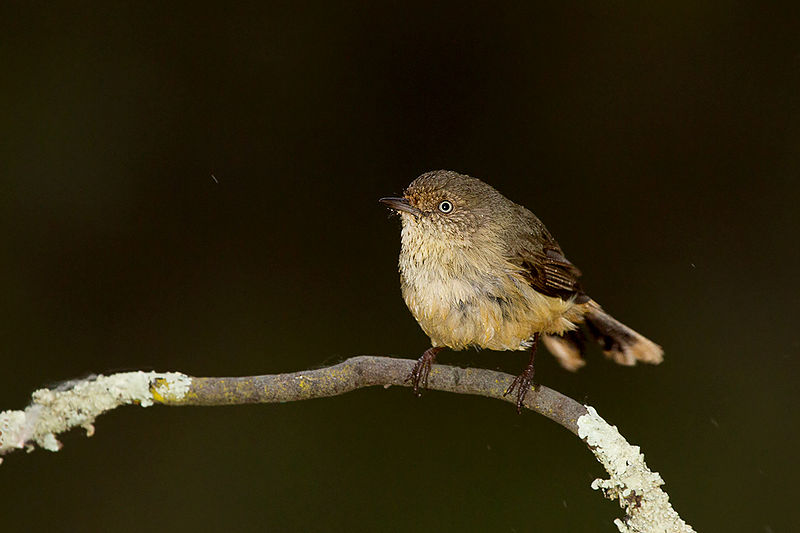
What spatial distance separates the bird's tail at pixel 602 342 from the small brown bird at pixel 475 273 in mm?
228

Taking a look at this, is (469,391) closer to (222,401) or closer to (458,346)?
(458,346)

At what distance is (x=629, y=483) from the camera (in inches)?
87.4

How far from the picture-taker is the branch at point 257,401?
2197 millimetres

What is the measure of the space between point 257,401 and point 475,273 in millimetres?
839

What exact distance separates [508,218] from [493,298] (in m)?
0.36

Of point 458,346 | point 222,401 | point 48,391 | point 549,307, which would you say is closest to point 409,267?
point 458,346

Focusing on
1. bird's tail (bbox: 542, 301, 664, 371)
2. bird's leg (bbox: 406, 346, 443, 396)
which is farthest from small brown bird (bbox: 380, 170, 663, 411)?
bird's tail (bbox: 542, 301, 664, 371)

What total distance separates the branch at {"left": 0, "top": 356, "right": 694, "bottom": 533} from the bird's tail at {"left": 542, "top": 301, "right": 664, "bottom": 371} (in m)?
0.95

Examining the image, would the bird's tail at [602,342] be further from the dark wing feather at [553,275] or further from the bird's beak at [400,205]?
the bird's beak at [400,205]

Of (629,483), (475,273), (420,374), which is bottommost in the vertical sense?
(629,483)

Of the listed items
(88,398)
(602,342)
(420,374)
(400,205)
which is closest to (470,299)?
(420,374)

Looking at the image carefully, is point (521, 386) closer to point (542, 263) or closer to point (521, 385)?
point (521, 385)

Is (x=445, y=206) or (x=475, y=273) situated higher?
(x=445, y=206)

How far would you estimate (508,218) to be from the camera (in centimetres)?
297
